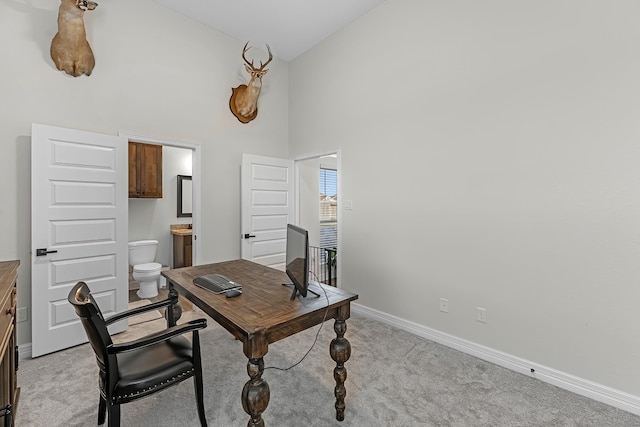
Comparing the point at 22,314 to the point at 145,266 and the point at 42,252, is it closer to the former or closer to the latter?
the point at 42,252

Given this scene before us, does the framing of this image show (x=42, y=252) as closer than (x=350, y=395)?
No

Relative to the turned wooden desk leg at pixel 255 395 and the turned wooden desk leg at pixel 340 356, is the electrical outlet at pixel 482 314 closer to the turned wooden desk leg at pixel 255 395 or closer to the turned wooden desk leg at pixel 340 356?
the turned wooden desk leg at pixel 340 356

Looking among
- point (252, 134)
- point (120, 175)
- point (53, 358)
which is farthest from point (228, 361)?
point (252, 134)

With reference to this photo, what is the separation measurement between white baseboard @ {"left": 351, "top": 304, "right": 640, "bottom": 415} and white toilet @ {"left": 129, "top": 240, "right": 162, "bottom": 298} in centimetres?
326

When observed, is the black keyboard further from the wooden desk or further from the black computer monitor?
the black computer monitor

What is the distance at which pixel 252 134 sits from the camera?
4.10 m

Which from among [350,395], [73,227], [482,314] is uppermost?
[73,227]

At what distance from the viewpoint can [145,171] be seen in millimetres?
4543

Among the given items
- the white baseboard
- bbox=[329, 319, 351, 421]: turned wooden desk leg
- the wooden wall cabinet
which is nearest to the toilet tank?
the wooden wall cabinet

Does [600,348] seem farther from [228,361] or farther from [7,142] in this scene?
[7,142]

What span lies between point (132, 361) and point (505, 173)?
2857 mm

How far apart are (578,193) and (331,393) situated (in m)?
2.21

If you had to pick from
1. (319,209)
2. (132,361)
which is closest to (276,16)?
(319,209)

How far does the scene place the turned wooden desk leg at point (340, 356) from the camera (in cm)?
168
